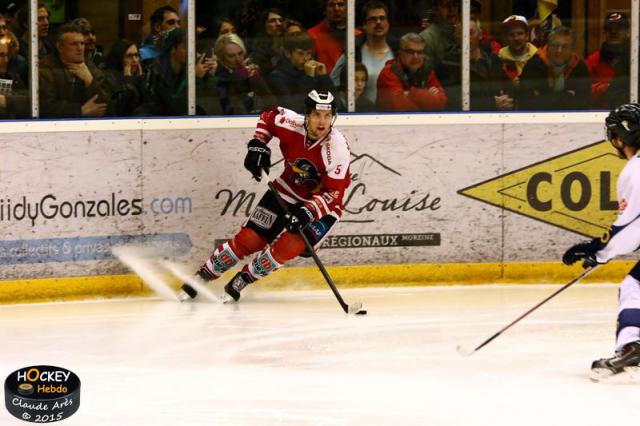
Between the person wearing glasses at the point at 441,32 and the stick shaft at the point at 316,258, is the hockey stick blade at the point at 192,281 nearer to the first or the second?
the stick shaft at the point at 316,258

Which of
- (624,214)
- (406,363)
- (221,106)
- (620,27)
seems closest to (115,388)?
(406,363)

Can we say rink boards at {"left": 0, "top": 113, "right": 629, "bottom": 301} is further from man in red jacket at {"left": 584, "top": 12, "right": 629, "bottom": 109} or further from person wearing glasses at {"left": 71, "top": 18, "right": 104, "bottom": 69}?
person wearing glasses at {"left": 71, "top": 18, "right": 104, "bottom": 69}

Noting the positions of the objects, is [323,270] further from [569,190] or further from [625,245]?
[625,245]

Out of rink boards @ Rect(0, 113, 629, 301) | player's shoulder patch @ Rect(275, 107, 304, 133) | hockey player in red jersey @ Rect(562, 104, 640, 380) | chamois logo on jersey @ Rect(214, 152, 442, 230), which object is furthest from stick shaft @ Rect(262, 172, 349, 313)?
hockey player in red jersey @ Rect(562, 104, 640, 380)

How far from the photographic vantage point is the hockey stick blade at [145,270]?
23.9ft

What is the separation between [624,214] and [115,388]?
6.31 ft

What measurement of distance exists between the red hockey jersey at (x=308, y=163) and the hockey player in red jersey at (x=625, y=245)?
178cm

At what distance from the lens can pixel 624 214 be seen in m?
5.27

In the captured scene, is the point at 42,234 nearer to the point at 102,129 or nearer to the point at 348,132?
the point at 102,129

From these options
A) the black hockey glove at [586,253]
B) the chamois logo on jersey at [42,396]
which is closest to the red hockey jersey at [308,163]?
the black hockey glove at [586,253]

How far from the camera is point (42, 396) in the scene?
4.38 m

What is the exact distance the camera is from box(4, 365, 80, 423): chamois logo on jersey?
4379mm

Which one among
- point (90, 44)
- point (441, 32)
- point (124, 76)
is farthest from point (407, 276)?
point (90, 44)

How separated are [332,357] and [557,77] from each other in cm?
269
